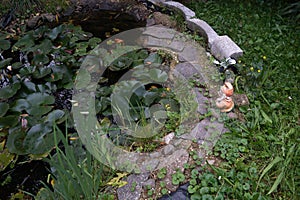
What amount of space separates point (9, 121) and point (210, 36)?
1.78 metres

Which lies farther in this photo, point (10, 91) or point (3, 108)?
point (10, 91)

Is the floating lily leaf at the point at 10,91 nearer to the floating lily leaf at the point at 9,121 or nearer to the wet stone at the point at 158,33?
the floating lily leaf at the point at 9,121

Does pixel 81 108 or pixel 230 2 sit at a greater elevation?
pixel 230 2

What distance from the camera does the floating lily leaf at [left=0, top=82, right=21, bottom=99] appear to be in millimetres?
2334

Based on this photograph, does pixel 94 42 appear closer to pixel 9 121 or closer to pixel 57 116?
pixel 57 116

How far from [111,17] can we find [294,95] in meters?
2.21

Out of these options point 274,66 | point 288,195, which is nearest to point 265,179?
point 288,195

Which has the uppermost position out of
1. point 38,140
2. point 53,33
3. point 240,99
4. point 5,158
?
point 53,33

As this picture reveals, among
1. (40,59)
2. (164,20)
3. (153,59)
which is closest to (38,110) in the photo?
(40,59)

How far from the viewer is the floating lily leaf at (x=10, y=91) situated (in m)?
2.33

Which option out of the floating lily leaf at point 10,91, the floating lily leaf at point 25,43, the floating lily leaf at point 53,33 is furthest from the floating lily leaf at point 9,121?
the floating lily leaf at point 53,33

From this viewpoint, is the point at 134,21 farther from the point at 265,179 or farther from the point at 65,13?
the point at 265,179

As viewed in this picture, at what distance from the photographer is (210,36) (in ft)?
8.83

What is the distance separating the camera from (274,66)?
2539mm
